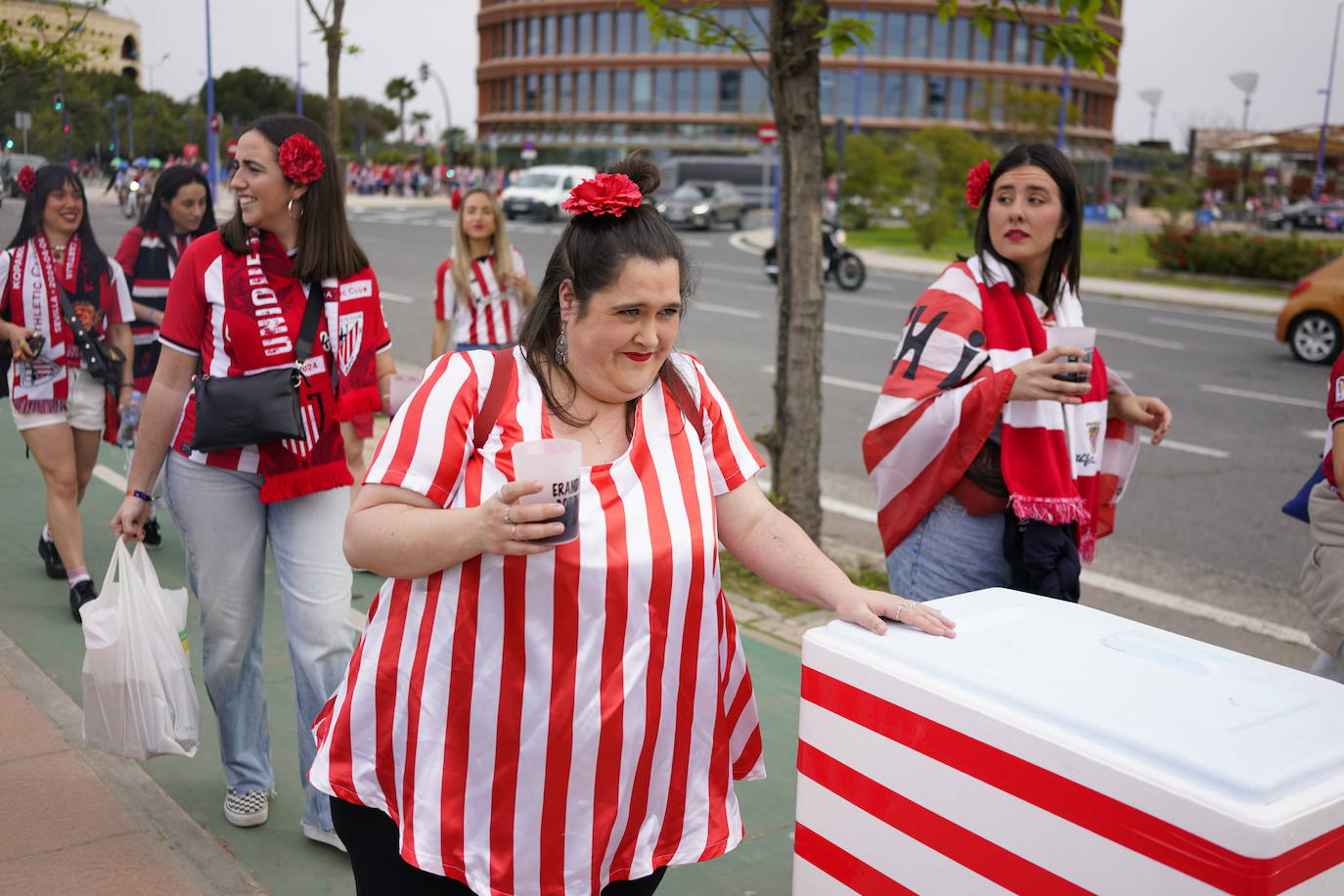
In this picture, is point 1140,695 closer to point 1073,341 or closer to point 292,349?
point 1073,341

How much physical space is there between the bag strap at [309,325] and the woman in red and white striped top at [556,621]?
125 centimetres

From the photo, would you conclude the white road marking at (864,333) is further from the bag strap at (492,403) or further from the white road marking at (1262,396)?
the bag strap at (492,403)

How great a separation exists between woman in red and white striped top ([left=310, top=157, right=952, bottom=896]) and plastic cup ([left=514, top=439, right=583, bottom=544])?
0.44 feet

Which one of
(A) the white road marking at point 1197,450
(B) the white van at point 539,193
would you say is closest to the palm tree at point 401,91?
(B) the white van at point 539,193

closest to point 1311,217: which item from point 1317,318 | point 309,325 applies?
point 1317,318

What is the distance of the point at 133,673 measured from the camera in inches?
123

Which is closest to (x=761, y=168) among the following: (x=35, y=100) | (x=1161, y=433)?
(x=35, y=100)

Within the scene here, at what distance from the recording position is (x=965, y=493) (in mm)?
3092

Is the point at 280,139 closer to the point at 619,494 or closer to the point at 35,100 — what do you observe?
the point at 619,494

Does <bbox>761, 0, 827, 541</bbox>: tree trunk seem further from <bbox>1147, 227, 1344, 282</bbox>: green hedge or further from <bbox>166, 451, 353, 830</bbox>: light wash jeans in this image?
<bbox>1147, 227, 1344, 282</bbox>: green hedge

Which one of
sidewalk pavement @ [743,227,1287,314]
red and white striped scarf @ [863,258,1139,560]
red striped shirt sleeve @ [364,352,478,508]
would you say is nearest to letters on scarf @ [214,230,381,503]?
red striped shirt sleeve @ [364,352,478,508]

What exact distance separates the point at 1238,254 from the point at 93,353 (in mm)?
22888

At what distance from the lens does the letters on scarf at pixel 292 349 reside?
3.12m

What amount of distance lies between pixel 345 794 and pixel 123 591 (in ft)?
4.31
